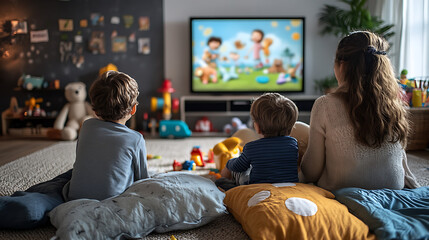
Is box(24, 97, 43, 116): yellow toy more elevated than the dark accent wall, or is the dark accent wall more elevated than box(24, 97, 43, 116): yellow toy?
the dark accent wall

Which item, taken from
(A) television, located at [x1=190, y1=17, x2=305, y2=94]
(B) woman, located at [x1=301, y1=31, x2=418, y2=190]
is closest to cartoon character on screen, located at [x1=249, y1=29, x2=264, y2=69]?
(A) television, located at [x1=190, y1=17, x2=305, y2=94]

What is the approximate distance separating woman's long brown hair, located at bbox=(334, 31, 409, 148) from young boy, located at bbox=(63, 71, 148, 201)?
846mm

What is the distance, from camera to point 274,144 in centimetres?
145

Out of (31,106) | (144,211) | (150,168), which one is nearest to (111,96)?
(144,211)

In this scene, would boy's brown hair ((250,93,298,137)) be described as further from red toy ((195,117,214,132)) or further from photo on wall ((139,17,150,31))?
photo on wall ((139,17,150,31))

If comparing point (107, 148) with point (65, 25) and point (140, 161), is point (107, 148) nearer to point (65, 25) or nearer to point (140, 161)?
point (140, 161)

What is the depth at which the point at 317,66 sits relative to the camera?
4516 mm

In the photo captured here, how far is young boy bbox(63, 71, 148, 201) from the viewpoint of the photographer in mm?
1372

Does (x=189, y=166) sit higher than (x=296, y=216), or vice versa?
(x=296, y=216)

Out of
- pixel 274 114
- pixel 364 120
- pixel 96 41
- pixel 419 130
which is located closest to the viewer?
pixel 364 120

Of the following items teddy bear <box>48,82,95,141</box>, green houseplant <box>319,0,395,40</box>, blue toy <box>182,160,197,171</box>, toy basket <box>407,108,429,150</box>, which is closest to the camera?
blue toy <box>182,160,197,171</box>

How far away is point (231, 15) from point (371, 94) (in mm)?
3354

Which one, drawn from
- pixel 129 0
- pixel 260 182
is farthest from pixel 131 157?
pixel 129 0

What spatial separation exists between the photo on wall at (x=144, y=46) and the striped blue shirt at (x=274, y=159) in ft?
10.7
